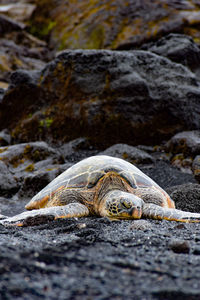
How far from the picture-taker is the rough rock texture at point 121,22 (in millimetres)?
14320

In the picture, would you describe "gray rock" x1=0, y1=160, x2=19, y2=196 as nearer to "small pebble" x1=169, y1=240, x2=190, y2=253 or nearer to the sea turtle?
the sea turtle

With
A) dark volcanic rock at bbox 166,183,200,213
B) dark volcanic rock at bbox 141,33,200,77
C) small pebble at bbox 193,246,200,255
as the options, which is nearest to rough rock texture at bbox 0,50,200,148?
dark volcanic rock at bbox 141,33,200,77

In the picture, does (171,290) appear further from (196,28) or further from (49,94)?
(196,28)

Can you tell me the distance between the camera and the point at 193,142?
7.13 m

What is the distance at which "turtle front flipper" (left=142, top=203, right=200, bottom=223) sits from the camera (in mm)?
2803

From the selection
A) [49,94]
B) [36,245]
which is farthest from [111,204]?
[49,94]

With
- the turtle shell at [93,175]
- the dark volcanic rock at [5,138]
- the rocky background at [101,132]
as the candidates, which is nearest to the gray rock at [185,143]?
the rocky background at [101,132]

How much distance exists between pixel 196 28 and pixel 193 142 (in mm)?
9731

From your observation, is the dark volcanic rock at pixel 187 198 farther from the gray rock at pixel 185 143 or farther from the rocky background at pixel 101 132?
the gray rock at pixel 185 143

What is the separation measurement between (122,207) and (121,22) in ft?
49.0

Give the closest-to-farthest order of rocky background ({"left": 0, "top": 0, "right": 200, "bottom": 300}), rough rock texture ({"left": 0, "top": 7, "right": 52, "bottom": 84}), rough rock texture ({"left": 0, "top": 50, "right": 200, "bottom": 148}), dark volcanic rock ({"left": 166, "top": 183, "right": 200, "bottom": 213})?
rocky background ({"left": 0, "top": 0, "right": 200, "bottom": 300}) → dark volcanic rock ({"left": 166, "top": 183, "right": 200, "bottom": 213}) → rough rock texture ({"left": 0, "top": 50, "right": 200, "bottom": 148}) → rough rock texture ({"left": 0, "top": 7, "right": 52, "bottom": 84})

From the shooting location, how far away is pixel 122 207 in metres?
2.92

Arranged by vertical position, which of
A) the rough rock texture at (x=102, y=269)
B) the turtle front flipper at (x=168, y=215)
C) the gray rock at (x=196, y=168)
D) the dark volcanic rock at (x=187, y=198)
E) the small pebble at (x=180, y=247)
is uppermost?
the rough rock texture at (x=102, y=269)

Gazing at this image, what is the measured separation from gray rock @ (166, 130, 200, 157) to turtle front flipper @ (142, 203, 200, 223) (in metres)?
4.33
